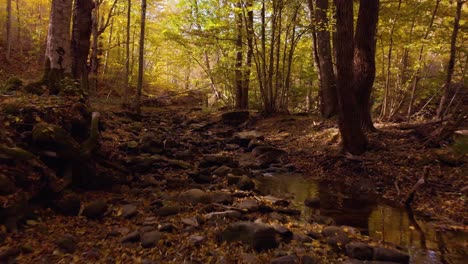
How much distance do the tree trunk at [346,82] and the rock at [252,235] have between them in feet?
16.6

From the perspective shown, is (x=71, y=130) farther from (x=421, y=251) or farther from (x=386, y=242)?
(x=421, y=251)

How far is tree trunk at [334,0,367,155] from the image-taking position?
25.7 feet

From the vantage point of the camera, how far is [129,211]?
→ 4.82 meters

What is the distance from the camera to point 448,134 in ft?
26.3

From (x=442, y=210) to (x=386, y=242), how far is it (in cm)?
187

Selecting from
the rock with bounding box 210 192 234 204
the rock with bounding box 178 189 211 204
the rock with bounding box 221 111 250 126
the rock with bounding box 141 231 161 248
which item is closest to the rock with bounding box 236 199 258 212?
the rock with bounding box 210 192 234 204

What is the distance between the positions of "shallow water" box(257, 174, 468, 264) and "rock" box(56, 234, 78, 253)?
136 inches

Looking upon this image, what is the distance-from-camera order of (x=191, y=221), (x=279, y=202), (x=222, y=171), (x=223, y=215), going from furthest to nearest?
(x=222, y=171) → (x=279, y=202) → (x=223, y=215) → (x=191, y=221)

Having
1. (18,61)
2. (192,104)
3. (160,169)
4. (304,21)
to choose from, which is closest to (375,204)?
(160,169)

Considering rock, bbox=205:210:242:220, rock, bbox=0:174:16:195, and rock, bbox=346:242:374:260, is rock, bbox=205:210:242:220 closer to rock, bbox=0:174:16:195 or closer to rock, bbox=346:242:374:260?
rock, bbox=346:242:374:260

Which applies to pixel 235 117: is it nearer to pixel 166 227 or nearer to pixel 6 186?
pixel 166 227

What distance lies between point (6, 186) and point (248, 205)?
3.37 metres

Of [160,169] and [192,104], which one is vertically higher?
[192,104]

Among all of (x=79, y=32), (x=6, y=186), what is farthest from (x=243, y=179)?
(x=79, y=32)
